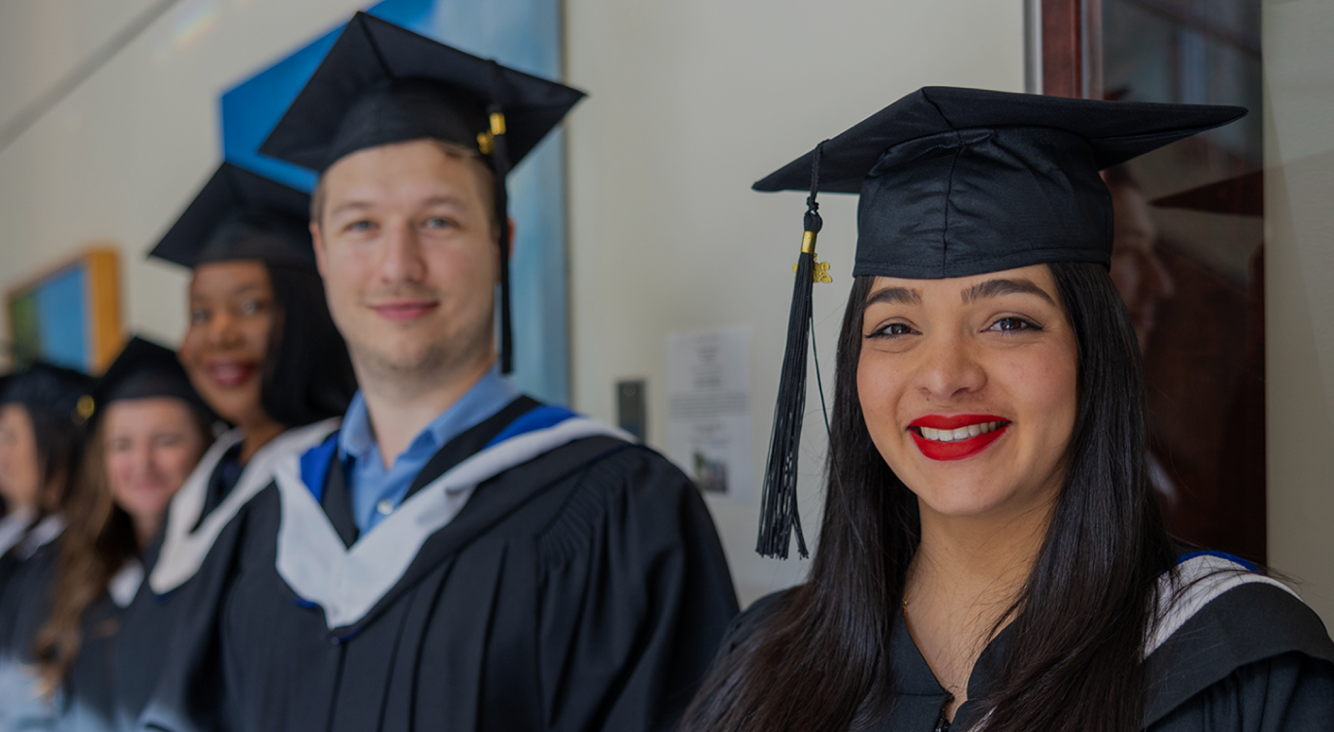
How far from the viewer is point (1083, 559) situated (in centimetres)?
113

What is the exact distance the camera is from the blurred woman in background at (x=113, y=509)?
2.99m

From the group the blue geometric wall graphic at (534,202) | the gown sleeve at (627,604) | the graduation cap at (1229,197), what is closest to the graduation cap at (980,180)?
the graduation cap at (1229,197)

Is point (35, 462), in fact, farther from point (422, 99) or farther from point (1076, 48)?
point (1076, 48)

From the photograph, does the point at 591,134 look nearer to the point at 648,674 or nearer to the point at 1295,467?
the point at 648,674

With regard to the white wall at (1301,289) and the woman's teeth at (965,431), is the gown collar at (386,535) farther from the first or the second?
the white wall at (1301,289)

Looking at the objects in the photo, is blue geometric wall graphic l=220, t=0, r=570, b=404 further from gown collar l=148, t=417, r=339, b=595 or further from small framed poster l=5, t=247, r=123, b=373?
small framed poster l=5, t=247, r=123, b=373

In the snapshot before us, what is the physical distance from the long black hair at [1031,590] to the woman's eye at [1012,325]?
5 cm

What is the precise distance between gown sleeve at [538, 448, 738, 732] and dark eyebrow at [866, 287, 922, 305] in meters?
0.71

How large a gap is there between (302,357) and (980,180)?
1.90 metres

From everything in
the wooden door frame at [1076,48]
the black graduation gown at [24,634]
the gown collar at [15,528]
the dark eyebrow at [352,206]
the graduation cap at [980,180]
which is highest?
the wooden door frame at [1076,48]

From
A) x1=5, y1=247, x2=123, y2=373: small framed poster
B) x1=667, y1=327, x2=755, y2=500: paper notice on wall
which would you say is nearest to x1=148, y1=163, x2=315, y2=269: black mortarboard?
x1=667, y1=327, x2=755, y2=500: paper notice on wall

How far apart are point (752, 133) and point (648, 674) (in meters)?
1.14

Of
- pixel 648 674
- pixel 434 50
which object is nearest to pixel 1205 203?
pixel 648 674

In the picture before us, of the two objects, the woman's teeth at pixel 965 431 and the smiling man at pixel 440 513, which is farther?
the smiling man at pixel 440 513
